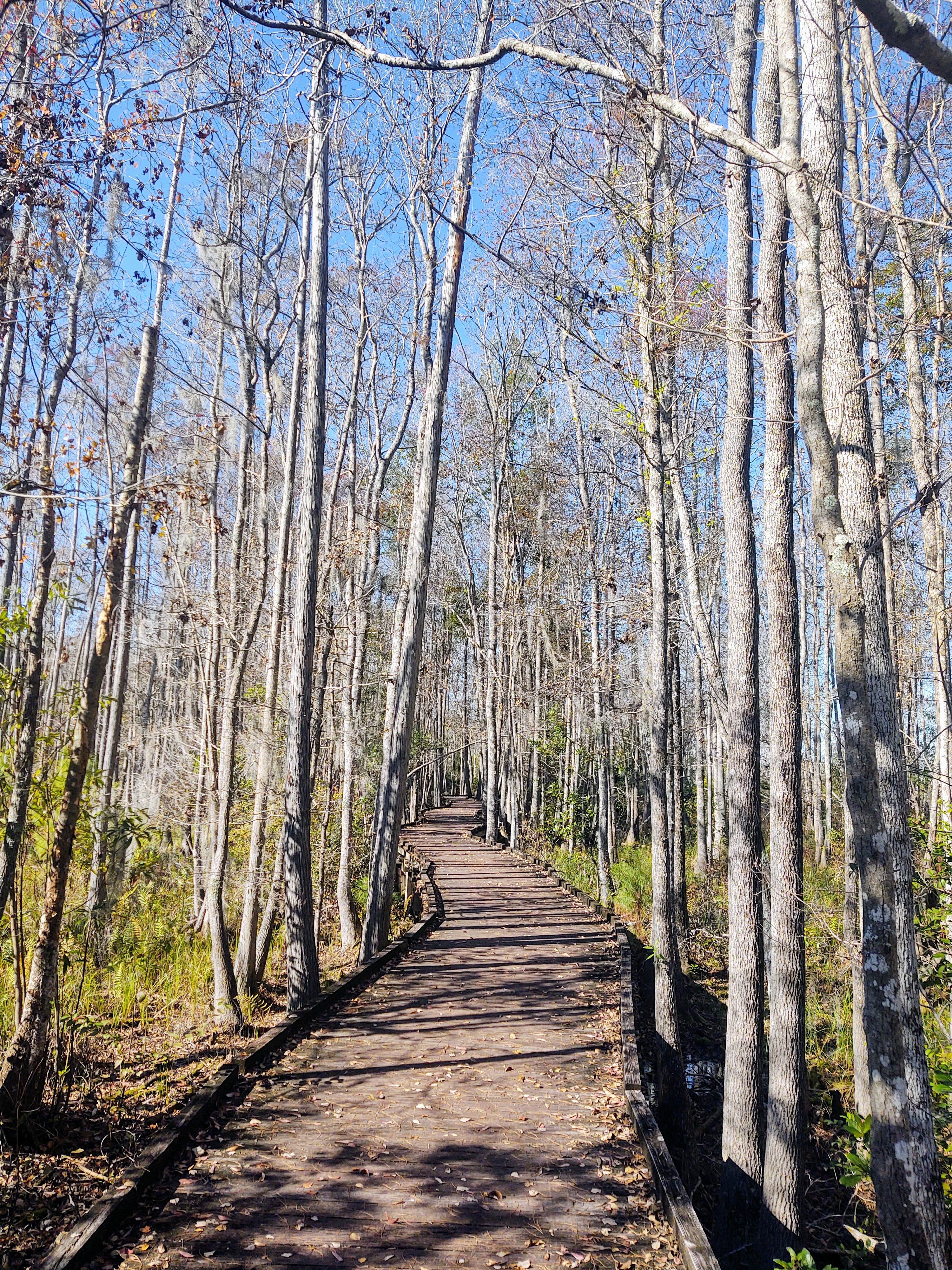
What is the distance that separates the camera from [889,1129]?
12.1 ft

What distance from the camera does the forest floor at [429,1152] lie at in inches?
157

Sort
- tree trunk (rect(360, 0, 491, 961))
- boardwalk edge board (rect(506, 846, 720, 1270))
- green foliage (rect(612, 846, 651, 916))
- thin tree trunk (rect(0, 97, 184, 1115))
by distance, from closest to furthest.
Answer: boardwalk edge board (rect(506, 846, 720, 1270)) < thin tree trunk (rect(0, 97, 184, 1115)) < tree trunk (rect(360, 0, 491, 961)) < green foliage (rect(612, 846, 651, 916))

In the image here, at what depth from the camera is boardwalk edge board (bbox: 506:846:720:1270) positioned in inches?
152

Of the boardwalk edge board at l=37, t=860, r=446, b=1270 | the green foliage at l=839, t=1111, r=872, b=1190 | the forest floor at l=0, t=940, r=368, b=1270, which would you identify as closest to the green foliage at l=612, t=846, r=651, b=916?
the boardwalk edge board at l=37, t=860, r=446, b=1270

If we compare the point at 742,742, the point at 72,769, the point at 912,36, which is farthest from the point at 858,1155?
the point at 912,36

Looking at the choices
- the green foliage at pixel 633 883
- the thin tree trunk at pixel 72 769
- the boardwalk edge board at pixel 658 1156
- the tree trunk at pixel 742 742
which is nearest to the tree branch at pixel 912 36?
the tree trunk at pixel 742 742

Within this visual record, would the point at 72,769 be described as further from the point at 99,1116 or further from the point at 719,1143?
the point at 719,1143

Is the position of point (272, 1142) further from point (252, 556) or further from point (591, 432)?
point (591, 432)

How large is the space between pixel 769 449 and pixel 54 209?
5.19 meters

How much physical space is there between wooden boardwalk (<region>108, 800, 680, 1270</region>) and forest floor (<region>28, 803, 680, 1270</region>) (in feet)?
0.04

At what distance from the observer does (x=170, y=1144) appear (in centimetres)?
470

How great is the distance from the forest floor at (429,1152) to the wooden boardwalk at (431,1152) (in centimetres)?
1

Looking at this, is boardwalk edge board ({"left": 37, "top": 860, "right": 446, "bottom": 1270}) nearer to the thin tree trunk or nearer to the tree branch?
the thin tree trunk

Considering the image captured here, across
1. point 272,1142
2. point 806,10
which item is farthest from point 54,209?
point 272,1142
